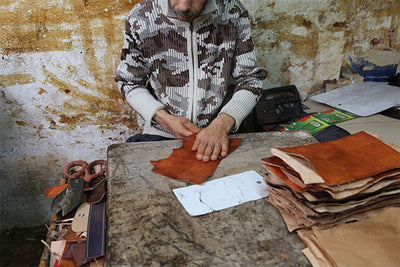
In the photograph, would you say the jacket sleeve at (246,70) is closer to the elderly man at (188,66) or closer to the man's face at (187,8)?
the elderly man at (188,66)

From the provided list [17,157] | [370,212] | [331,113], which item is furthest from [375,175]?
[17,157]

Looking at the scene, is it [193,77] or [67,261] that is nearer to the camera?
[67,261]

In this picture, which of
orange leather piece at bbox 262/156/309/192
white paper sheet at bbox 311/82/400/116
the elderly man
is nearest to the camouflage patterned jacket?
the elderly man

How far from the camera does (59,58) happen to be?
5.90 ft

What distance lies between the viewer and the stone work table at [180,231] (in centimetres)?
68

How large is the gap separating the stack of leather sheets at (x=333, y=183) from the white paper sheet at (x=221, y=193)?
0.26 feet

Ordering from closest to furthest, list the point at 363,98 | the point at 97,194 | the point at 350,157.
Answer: the point at 350,157
the point at 97,194
the point at 363,98

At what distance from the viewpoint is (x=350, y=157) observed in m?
0.83

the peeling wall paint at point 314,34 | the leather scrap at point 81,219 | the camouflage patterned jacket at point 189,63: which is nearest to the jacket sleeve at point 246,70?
the camouflage patterned jacket at point 189,63

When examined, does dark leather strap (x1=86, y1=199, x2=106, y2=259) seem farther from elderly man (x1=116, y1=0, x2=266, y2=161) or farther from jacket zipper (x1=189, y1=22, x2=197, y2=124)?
jacket zipper (x1=189, y1=22, x2=197, y2=124)

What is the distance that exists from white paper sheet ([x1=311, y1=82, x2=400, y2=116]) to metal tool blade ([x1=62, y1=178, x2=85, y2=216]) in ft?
5.89

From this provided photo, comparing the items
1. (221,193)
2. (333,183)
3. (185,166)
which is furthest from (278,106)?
(333,183)

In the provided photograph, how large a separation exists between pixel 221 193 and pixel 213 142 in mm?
318

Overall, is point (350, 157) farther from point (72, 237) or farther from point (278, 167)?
point (72, 237)
